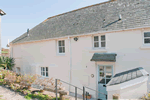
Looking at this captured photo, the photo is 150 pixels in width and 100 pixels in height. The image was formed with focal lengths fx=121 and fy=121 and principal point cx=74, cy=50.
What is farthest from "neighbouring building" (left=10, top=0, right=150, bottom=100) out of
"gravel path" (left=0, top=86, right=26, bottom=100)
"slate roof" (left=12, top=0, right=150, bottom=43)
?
"gravel path" (left=0, top=86, right=26, bottom=100)

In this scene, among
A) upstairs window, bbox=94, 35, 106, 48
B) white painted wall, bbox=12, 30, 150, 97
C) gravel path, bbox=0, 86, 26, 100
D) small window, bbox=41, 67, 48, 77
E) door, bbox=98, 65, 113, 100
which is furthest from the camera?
small window, bbox=41, 67, 48, 77

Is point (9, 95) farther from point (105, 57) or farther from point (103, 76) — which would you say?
point (105, 57)

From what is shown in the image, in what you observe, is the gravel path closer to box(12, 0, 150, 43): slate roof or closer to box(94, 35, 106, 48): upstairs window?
box(12, 0, 150, 43): slate roof

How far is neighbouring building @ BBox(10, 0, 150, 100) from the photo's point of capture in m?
7.35

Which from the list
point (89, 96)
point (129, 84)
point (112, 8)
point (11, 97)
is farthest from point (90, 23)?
point (11, 97)

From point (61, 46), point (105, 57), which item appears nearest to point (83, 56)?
point (105, 57)

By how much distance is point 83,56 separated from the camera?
9.12 m

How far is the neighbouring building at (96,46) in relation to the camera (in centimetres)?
735

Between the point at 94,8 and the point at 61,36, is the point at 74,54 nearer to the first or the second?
the point at 61,36

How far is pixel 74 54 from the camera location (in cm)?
954

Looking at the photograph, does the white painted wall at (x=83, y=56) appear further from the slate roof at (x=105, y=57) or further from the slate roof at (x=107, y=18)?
the slate roof at (x=107, y=18)

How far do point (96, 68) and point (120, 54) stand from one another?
192 cm

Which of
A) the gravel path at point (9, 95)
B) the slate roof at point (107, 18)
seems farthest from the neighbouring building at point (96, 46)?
the gravel path at point (9, 95)

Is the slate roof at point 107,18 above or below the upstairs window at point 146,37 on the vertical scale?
above
